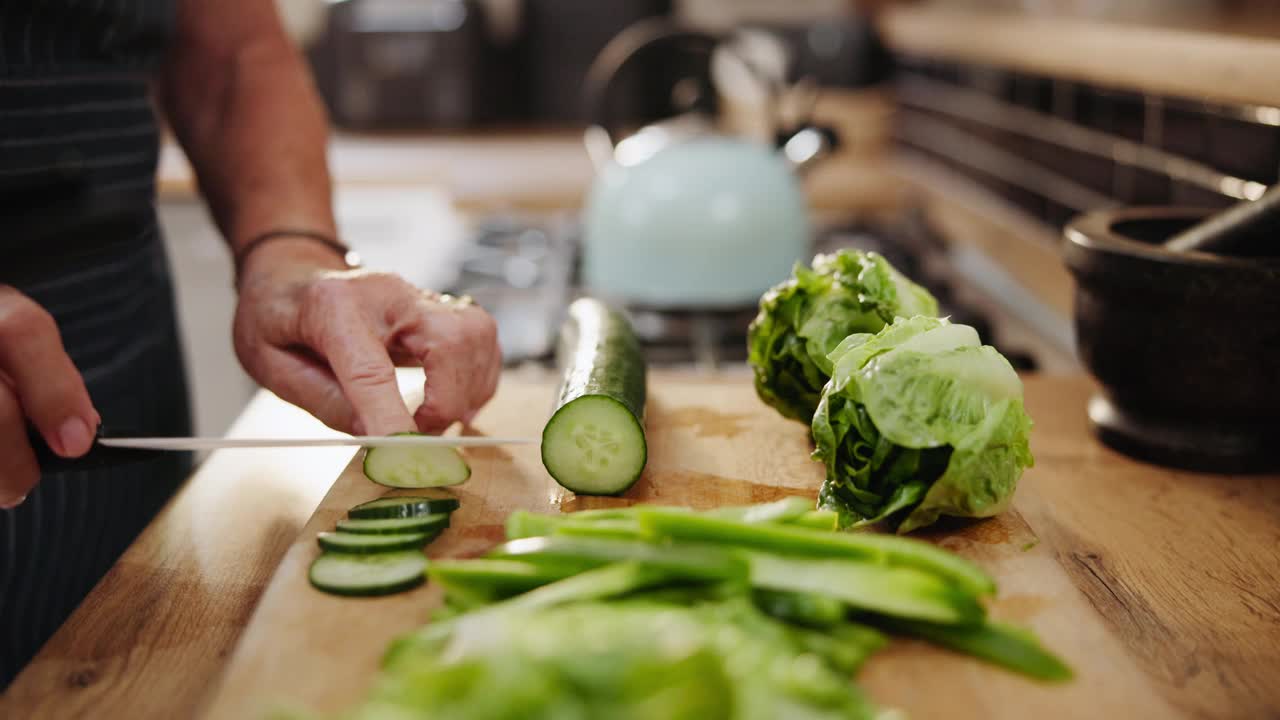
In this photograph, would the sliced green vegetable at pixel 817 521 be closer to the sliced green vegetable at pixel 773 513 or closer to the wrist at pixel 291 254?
the sliced green vegetable at pixel 773 513

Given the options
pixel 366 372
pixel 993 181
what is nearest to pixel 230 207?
pixel 366 372

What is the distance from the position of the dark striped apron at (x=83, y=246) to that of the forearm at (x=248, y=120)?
6 cm

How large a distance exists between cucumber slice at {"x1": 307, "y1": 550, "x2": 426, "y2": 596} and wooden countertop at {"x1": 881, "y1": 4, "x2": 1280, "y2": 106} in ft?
A: 4.03

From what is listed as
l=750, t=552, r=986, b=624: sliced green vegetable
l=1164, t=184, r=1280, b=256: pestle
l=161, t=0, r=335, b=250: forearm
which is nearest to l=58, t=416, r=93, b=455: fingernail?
l=161, t=0, r=335, b=250: forearm

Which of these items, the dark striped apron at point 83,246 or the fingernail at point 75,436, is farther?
the dark striped apron at point 83,246

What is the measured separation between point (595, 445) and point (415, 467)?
0.65 ft

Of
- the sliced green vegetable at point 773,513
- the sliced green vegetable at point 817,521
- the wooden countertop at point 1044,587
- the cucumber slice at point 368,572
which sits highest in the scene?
the sliced green vegetable at point 773,513

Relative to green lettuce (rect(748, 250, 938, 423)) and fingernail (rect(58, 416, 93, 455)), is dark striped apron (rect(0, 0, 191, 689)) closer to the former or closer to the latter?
fingernail (rect(58, 416, 93, 455))

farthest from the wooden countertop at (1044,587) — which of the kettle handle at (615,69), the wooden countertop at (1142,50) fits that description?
the kettle handle at (615,69)

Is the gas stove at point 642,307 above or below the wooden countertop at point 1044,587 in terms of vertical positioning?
below

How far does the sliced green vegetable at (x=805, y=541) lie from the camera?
37.9 inches

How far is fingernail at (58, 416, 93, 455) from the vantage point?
3.70 feet

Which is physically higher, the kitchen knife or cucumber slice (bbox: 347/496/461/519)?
the kitchen knife

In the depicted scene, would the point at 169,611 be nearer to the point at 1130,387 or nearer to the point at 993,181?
the point at 1130,387
